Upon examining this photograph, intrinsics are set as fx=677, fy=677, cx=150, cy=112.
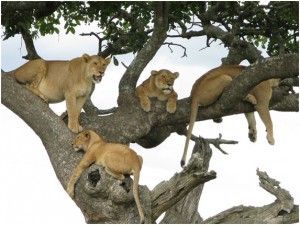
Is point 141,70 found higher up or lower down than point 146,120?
higher up

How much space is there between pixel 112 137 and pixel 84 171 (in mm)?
1193

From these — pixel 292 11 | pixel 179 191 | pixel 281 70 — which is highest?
pixel 292 11

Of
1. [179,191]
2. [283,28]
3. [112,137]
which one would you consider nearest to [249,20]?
[283,28]

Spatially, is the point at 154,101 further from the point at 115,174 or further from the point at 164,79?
the point at 115,174

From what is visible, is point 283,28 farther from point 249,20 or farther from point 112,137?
point 112,137

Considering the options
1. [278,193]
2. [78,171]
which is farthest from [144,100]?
[278,193]

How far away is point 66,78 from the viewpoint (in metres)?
10.2

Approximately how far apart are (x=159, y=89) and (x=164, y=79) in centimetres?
20

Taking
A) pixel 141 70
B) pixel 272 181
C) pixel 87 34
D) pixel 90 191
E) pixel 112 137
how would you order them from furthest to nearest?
1. pixel 87 34
2. pixel 141 70
3. pixel 112 137
4. pixel 272 181
5. pixel 90 191

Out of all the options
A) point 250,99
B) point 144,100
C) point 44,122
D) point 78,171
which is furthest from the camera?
point 250,99

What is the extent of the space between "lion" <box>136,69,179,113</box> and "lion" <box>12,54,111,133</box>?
73cm

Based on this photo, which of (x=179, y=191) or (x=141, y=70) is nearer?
(x=179, y=191)

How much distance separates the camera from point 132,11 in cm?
1198

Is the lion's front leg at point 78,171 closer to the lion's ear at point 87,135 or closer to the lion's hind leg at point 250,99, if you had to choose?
the lion's ear at point 87,135
